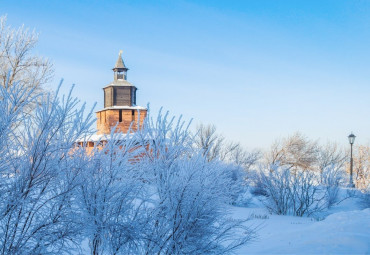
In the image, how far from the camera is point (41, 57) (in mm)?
19094

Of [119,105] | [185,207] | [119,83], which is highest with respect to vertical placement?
[119,83]

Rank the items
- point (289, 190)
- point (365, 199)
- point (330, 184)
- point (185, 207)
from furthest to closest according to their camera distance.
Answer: point (365, 199) → point (330, 184) → point (289, 190) → point (185, 207)

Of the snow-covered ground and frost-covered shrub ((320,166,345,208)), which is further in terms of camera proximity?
frost-covered shrub ((320,166,345,208))

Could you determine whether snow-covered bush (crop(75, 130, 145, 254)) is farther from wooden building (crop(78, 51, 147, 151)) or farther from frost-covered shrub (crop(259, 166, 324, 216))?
wooden building (crop(78, 51, 147, 151))

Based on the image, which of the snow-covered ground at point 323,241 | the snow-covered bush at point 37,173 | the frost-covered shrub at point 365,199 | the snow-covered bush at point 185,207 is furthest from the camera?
the frost-covered shrub at point 365,199

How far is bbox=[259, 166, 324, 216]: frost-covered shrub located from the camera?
14953 mm

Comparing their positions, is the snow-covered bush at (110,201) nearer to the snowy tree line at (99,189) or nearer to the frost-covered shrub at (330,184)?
the snowy tree line at (99,189)

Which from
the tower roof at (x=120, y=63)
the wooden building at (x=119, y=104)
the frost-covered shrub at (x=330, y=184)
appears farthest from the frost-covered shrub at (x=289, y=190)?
the tower roof at (x=120, y=63)

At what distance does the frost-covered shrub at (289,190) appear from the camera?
1495 centimetres

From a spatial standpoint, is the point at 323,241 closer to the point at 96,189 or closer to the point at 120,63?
the point at 96,189

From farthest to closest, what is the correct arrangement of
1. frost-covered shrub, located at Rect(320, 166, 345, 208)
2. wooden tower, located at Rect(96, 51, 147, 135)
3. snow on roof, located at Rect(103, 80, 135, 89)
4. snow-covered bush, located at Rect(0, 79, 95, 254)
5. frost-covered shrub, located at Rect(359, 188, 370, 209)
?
snow on roof, located at Rect(103, 80, 135, 89) → wooden tower, located at Rect(96, 51, 147, 135) → frost-covered shrub, located at Rect(359, 188, 370, 209) → frost-covered shrub, located at Rect(320, 166, 345, 208) → snow-covered bush, located at Rect(0, 79, 95, 254)

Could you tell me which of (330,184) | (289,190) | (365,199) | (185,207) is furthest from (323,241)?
(365,199)

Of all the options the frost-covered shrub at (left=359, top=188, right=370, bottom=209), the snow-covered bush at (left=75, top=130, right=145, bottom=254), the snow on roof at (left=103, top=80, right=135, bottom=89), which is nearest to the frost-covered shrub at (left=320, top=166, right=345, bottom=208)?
the frost-covered shrub at (left=359, top=188, right=370, bottom=209)

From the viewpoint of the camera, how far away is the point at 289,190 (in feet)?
49.1
